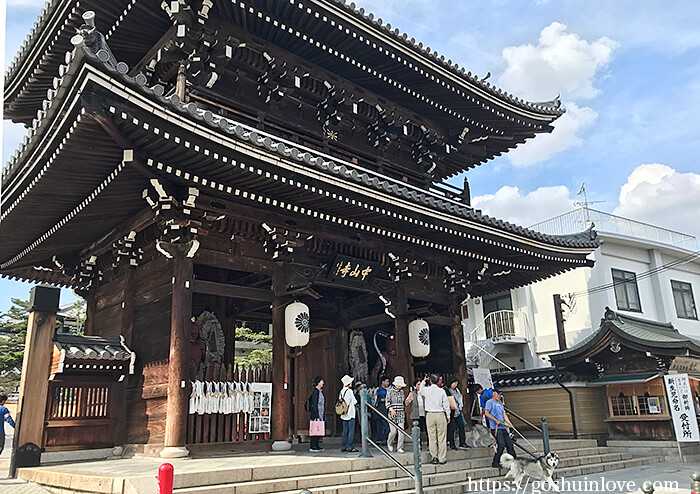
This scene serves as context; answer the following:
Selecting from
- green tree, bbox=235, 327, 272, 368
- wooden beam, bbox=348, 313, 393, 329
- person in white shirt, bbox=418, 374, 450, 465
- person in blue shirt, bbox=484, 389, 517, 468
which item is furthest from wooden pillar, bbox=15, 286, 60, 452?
green tree, bbox=235, 327, 272, 368

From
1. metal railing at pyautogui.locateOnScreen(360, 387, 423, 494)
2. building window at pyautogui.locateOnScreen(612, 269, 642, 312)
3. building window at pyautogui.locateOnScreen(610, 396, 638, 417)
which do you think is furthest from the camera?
building window at pyautogui.locateOnScreen(612, 269, 642, 312)

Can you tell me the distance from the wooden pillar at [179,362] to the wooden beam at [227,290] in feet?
1.09

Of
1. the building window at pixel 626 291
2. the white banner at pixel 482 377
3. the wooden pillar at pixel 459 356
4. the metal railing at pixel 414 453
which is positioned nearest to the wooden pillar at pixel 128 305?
the metal railing at pixel 414 453

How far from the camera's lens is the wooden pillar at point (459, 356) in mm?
14109

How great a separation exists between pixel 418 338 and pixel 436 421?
2963 millimetres

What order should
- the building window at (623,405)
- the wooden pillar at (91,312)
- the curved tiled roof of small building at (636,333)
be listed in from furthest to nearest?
1. the building window at (623,405)
2. the curved tiled roof of small building at (636,333)
3. the wooden pillar at (91,312)

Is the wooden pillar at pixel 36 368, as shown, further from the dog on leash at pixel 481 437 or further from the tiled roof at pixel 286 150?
the dog on leash at pixel 481 437

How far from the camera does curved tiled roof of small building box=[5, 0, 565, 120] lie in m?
11.1

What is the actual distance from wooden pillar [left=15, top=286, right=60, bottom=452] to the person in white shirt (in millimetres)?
6953

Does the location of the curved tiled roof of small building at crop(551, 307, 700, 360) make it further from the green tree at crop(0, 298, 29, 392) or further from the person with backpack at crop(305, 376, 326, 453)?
the green tree at crop(0, 298, 29, 392)

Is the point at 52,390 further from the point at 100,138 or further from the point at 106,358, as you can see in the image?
the point at 100,138

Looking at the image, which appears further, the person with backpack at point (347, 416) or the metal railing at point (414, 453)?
the person with backpack at point (347, 416)

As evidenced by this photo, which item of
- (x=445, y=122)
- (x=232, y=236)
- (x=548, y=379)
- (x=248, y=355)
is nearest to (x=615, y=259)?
(x=548, y=379)

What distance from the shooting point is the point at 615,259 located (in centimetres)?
2730
